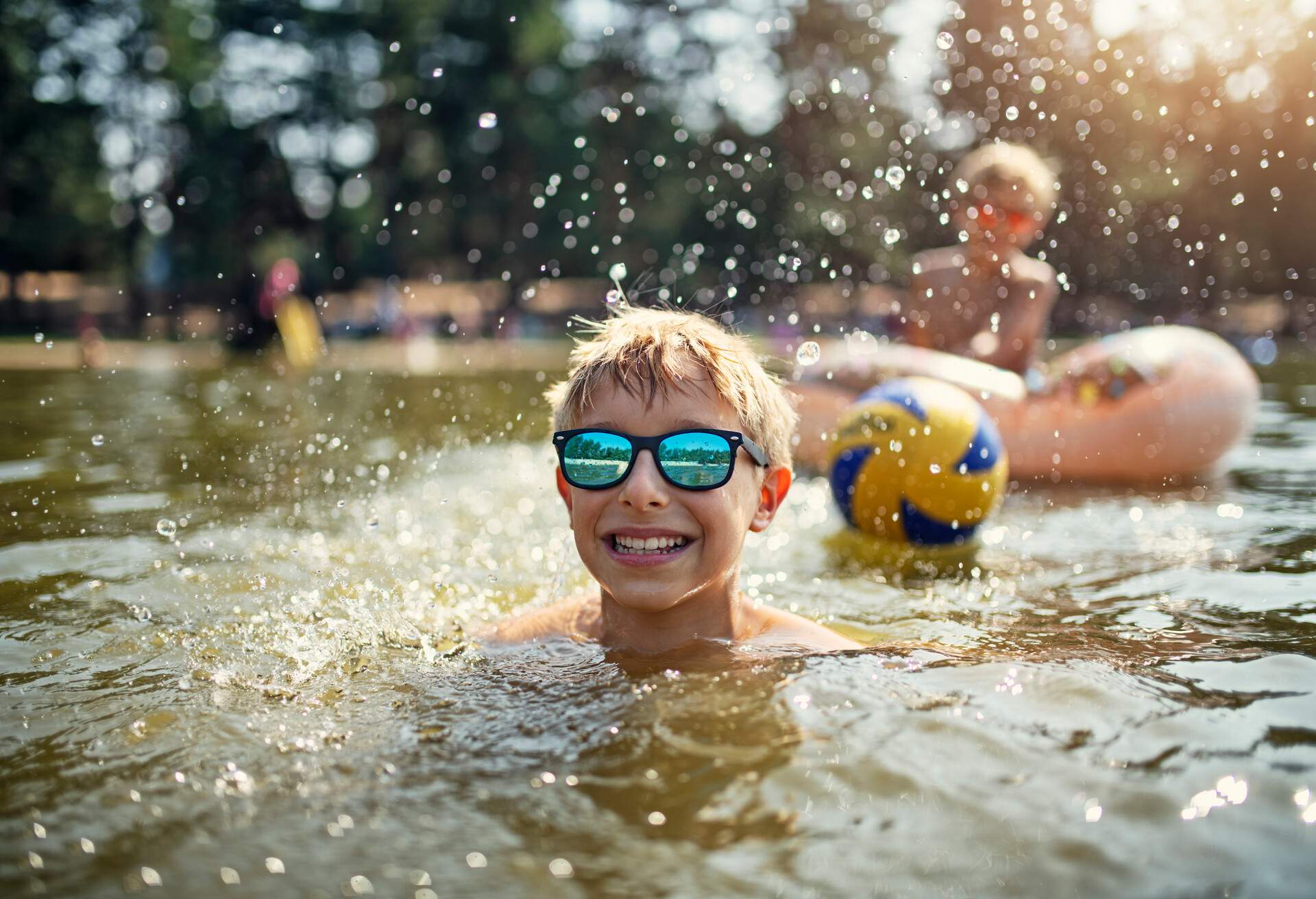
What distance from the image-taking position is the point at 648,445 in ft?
11.7

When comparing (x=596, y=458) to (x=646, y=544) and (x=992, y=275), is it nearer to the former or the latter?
(x=646, y=544)

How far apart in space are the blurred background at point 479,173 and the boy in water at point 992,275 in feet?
56.4

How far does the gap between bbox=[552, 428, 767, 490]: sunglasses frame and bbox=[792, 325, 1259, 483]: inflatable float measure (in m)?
5.21

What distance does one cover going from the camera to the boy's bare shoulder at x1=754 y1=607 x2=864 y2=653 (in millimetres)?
4059

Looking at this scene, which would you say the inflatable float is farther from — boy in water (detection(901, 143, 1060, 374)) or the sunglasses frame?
the sunglasses frame

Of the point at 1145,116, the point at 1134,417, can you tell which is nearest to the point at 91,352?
the point at 1145,116

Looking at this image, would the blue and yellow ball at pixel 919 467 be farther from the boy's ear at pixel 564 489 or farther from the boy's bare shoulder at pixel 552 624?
the boy's ear at pixel 564 489

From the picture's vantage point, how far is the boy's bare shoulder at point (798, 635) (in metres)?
4.06

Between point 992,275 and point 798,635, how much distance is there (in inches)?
234

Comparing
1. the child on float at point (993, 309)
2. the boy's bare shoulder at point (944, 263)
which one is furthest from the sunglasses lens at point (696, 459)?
the boy's bare shoulder at point (944, 263)

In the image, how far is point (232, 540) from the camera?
6.56 m

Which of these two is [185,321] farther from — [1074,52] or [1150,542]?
[1150,542]

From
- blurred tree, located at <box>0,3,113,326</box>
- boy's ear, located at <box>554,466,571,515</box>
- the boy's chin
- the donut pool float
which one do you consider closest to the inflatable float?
the donut pool float

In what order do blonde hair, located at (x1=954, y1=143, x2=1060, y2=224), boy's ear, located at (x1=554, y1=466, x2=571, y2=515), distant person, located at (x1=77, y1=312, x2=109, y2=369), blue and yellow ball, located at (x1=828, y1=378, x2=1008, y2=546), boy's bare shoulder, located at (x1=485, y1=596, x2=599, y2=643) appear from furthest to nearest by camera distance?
distant person, located at (x1=77, y1=312, x2=109, y2=369)
blonde hair, located at (x1=954, y1=143, x2=1060, y2=224)
blue and yellow ball, located at (x1=828, y1=378, x2=1008, y2=546)
boy's bare shoulder, located at (x1=485, y1=596, x2=599, y2=643)
boy's ear, located at (x1=554, y1=466, x2=571, y2=515)
